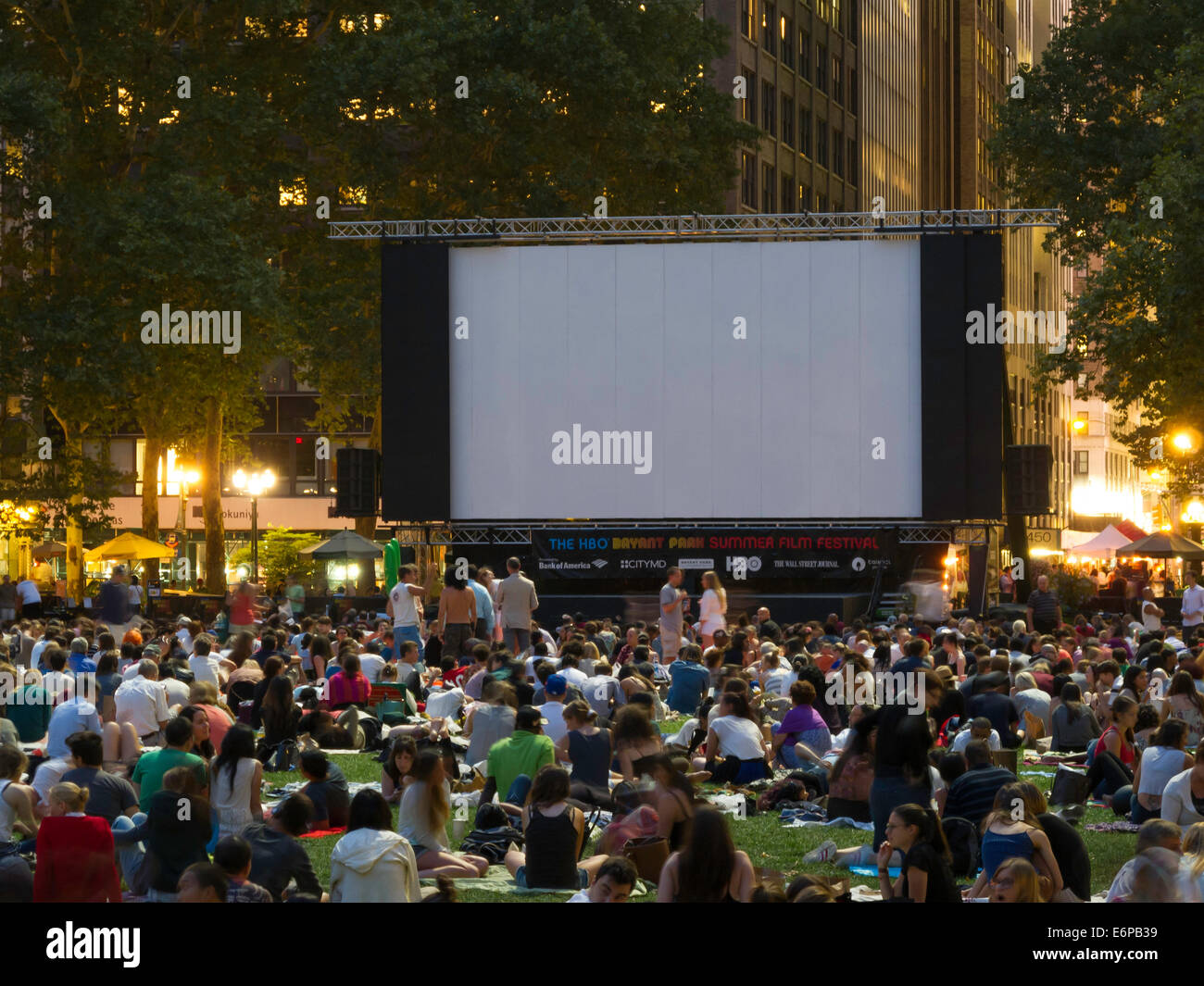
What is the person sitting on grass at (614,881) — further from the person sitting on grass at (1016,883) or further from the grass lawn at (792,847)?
the grass lawn at (792,847)

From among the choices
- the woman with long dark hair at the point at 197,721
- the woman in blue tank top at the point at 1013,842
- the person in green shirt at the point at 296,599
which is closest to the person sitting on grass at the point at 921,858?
the woman in blue tank top at the point at 1013,842

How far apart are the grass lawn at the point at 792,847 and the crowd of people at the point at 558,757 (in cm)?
22

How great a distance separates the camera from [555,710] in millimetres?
15906

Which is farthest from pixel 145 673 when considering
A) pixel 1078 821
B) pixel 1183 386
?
pixel 1183 386

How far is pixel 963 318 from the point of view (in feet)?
108

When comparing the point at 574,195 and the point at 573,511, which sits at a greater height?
the point at 574,195

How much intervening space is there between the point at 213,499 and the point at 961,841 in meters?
37.1

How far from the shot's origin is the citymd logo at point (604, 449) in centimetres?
3403

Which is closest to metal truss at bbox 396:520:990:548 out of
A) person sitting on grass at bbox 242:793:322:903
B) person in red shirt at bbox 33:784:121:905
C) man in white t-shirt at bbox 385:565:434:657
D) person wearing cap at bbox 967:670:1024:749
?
man in white t-shirt at bbox 385:565:434:657

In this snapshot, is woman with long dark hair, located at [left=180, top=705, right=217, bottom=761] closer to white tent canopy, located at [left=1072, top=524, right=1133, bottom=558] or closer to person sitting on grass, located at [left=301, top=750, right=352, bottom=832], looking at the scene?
person sitting on grass, located at [left=301, top=750, right=352, bottom=832]

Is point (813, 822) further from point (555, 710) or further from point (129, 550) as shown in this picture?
point (129, 550)
